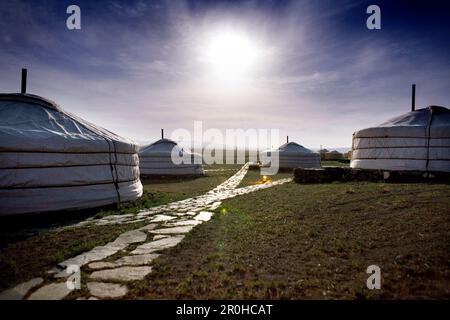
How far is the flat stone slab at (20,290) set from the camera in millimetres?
2471

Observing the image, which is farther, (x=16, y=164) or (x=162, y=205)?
(x=162, y=205)

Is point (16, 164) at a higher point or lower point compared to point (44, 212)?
higher

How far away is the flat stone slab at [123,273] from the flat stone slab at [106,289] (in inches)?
5.3

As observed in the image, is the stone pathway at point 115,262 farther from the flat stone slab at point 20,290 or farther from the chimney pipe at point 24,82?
the chimney pipe at point 24,82

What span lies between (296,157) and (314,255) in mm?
19512

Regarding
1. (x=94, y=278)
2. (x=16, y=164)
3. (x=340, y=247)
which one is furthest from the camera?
(x=16, y=164)

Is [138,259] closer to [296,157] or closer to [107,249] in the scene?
[107,249]

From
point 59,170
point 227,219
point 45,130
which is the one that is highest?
point 45,130

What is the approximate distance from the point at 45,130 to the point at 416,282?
23.0 feet

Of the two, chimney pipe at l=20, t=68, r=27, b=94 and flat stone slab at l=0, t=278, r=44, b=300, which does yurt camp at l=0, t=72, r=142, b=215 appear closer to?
chimney pipe at l=20, t=68, r=27, b=94

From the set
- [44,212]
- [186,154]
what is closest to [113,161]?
[44,212]

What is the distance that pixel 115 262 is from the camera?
331 cm
